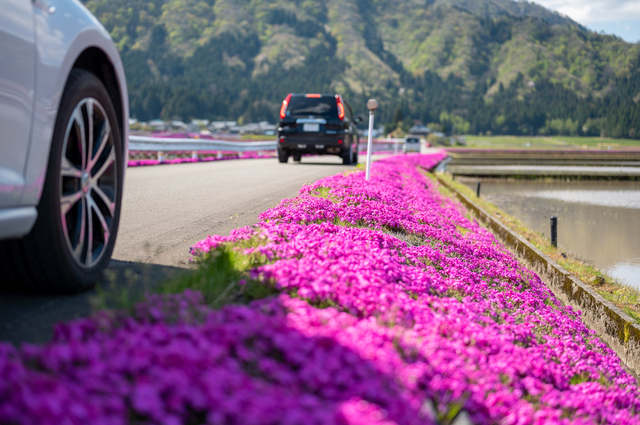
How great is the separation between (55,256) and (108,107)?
102 cm

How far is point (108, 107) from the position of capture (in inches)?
136

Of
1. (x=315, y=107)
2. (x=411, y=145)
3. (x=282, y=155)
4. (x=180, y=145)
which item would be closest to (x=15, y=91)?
(x=315, y=107)

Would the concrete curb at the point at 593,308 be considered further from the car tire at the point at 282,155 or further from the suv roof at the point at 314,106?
the car tire at the point at 282,155

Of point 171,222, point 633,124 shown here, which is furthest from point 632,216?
point 633,124

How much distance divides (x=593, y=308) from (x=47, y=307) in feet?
19.4

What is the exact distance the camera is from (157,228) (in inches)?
227

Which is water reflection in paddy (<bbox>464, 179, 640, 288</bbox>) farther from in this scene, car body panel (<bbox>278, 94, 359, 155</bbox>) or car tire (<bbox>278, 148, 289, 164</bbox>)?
car tire (<bbox>278, 148, 289, 164</bbox>)

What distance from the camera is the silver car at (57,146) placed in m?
2.47

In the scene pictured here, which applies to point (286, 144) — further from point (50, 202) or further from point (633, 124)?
point (633, 124)

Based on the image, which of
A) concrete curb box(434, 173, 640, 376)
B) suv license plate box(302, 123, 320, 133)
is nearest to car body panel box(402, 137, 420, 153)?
suv license plate box(302, 123, 320, 133)

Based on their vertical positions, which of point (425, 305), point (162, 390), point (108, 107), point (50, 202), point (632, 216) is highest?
point (108, 107)

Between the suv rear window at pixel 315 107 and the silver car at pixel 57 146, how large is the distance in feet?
49.7

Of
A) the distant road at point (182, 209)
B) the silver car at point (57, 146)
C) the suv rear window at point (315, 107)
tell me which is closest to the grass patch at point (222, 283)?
the distant road at point (182, 209)

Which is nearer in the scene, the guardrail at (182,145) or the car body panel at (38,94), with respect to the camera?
the car body panel at (38,94)
